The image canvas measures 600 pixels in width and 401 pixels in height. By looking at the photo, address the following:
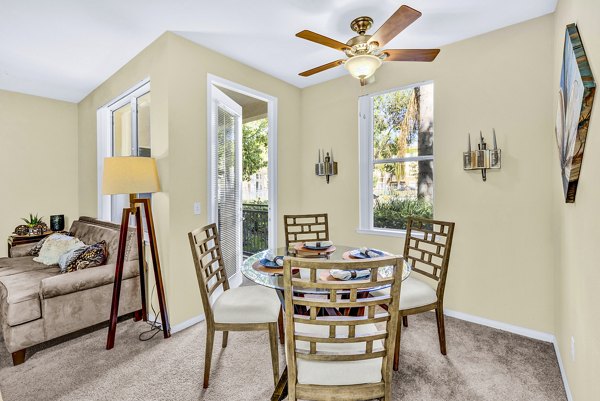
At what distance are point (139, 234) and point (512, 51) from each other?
364 centimetres

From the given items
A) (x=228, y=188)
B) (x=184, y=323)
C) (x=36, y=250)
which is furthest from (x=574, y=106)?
(x=36, y=250)

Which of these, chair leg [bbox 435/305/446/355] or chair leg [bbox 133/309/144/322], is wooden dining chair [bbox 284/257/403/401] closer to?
chair leg [bbox 435/305/446/355]

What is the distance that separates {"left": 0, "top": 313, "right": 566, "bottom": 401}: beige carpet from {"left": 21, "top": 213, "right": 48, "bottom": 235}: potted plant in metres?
2.28

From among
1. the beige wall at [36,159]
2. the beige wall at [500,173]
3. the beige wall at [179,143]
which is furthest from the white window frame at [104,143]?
the beige wall at [500,173]

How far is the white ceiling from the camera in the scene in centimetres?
225

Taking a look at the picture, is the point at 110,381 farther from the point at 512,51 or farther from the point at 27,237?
the point at 512,51

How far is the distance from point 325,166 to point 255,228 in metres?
2.10

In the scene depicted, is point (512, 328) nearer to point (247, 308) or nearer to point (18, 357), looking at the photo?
point (247, 308)

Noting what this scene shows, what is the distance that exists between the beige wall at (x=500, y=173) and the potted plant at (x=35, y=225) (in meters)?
4.78

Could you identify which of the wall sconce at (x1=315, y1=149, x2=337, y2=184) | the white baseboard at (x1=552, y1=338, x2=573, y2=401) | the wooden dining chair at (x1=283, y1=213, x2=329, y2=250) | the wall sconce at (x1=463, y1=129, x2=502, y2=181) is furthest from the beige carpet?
the wall sconce at (x1=315, y1=149, x2=337, y2=184)

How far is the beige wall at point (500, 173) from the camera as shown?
2404 millimetres

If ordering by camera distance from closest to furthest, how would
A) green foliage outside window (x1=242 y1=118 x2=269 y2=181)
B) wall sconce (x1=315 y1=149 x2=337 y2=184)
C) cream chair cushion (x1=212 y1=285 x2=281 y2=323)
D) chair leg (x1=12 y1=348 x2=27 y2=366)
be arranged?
cream chair cushion (x1=212 y1=285 x2=281 y2=323) < chair leg (x1=12 y1=348 x2=27 y2=366) < wall sconce (x1=315 y1=149 x2=337 y2=184) < green foliage outside window (x1=242 y1=118 x2=269 y2=181)

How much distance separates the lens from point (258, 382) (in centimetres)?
192

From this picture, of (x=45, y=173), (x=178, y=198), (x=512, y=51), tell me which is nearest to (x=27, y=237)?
(x=45, y=173)
